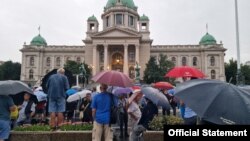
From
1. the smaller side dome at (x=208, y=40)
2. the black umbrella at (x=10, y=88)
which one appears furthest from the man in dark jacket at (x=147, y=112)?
the smaller side dome at (x=208, y=40)

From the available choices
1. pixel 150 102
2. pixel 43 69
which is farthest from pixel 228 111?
pixel 43 69

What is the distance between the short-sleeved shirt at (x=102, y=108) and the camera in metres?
5.95

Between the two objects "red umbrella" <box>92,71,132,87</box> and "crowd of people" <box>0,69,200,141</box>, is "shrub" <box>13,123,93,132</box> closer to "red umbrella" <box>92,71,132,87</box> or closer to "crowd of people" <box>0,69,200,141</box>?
"crowd of people" <box>0,69,200,141</box>

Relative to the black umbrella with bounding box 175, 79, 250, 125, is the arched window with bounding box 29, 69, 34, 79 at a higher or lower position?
higher

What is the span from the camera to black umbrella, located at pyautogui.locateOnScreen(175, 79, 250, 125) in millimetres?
3740

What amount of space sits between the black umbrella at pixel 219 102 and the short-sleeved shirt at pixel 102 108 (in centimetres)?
207

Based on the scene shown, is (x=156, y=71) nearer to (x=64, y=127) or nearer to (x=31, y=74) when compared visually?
(x=31, y=74)

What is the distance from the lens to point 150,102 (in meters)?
6.56

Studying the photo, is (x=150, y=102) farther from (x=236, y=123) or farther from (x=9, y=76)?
(x=9, y=76)

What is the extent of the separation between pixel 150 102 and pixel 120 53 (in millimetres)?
51742

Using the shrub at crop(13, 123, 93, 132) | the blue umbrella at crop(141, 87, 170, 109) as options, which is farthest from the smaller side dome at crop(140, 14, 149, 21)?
the blue umbrella at crop(141, 87, 170, 109)

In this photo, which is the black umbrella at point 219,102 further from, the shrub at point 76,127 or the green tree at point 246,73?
the green tree at point 246,73

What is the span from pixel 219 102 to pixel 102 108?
280 cm

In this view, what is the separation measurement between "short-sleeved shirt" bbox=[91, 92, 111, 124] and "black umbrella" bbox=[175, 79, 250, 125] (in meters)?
2.07
